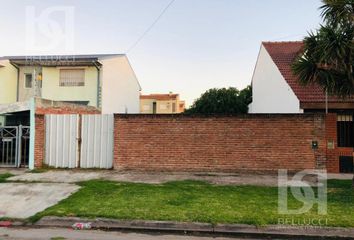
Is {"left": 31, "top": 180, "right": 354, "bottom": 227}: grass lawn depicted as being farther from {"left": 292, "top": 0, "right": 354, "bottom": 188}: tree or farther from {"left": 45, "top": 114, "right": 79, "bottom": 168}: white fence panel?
{"left": 45, "top": 114, "right": 79, "bottom": 168}: white fence panel

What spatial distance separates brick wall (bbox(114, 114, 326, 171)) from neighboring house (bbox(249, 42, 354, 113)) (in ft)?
3.92

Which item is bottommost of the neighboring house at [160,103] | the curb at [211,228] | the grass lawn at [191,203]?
the curb at [211,228]

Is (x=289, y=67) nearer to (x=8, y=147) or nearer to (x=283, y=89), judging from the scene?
(x=283, y=89)

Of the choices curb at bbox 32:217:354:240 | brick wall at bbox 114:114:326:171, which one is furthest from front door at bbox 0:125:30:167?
curb at bbox 32:217:354:240

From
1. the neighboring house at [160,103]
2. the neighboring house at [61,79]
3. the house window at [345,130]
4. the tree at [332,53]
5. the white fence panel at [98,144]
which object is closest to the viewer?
the tree at [332,53]

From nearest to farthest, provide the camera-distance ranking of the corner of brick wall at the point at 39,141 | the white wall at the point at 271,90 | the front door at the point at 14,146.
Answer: the corner of brick wall at the point at 39,141 < the front door at the point at 14,146 < the white wall at the point at 271,90

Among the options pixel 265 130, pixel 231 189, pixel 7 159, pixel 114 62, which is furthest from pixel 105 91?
pixel 231 189

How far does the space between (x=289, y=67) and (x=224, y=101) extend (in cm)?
2023

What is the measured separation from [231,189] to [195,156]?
3.35m

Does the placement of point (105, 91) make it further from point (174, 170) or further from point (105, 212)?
point (105, 212)

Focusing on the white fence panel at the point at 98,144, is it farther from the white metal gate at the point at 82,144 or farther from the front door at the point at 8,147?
the front door at the point at 8,147

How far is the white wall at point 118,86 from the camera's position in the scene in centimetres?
2142

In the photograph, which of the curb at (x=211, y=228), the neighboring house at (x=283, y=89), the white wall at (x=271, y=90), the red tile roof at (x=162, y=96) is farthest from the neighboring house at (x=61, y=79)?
the red tile roof at (x=162, y=96)

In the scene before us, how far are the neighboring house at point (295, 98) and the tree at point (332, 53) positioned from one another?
19.1 inches
